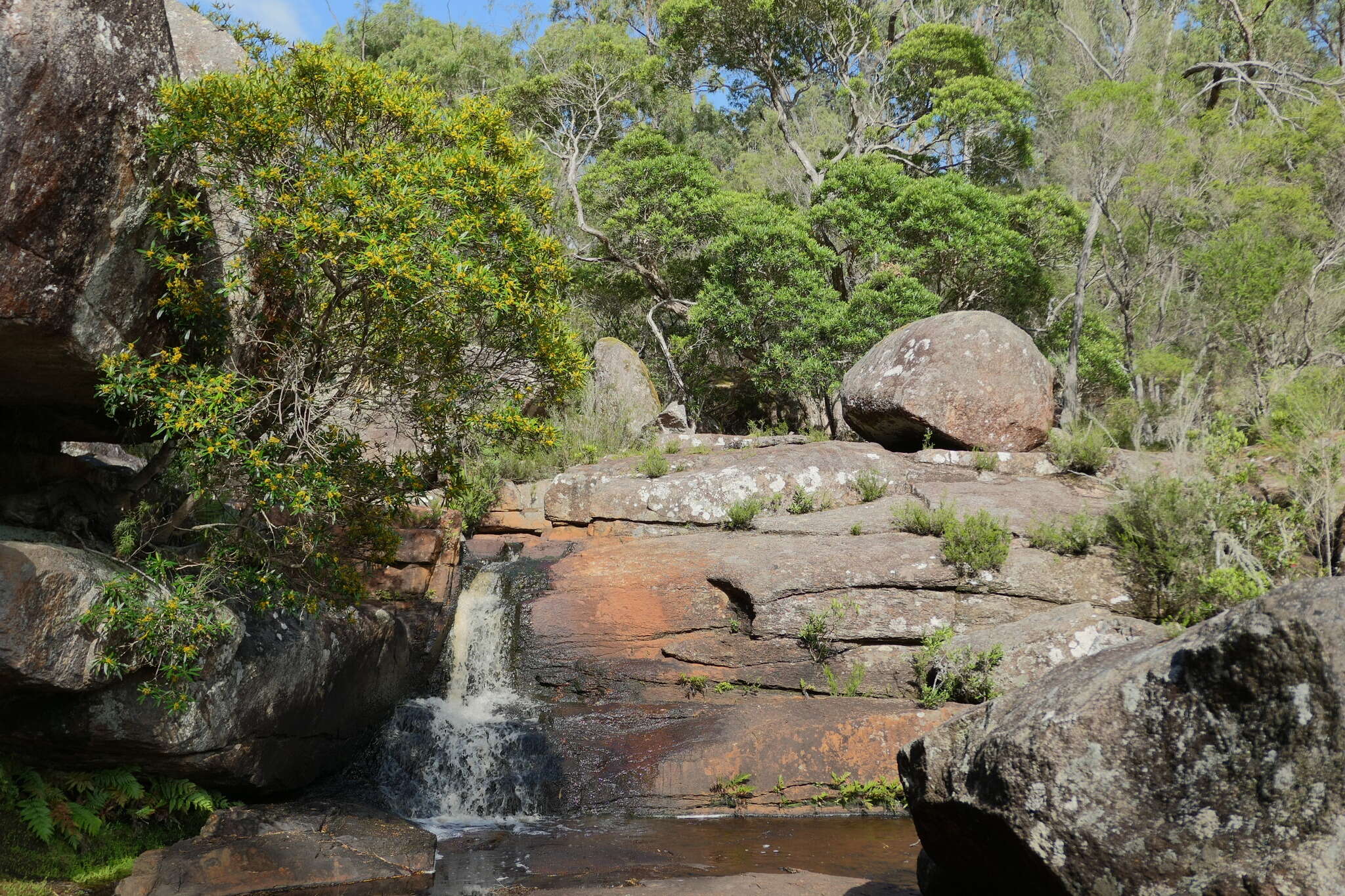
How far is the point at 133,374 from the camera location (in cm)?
638

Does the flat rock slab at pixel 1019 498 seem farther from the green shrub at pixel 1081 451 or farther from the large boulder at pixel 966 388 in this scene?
the large boulder at pixel 966 388

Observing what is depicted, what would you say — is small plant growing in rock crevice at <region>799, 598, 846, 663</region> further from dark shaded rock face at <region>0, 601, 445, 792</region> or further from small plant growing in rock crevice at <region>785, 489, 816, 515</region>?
dark shaded rock face at <region>0, 601, 445, 792</region>

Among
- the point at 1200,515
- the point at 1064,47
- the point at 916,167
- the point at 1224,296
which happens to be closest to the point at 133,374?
the point at 1200,515

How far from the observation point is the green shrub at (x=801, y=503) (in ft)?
43.7

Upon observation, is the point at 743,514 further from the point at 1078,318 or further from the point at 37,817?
the point at 1078,318

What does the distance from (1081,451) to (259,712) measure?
12.0 m

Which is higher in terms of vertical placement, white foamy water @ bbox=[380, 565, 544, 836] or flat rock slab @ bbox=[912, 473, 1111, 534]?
flat rock slab @ bbox=[912, 473, 1111, 534]

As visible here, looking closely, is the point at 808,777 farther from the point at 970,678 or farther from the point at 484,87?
the point at 484,87

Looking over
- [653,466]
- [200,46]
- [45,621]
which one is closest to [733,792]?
[653,466]

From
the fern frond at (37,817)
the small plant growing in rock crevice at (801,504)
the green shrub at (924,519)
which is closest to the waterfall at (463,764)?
the fern frond at (37,817)

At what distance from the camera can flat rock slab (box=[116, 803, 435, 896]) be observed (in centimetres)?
660

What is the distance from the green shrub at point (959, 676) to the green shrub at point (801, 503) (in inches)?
137

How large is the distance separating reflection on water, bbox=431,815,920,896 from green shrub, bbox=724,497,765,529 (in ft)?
15.4

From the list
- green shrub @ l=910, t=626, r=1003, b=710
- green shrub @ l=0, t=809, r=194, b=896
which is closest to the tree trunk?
green shrub @ l=910, t=626, r=1003, b=710
